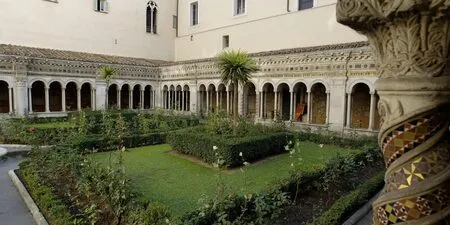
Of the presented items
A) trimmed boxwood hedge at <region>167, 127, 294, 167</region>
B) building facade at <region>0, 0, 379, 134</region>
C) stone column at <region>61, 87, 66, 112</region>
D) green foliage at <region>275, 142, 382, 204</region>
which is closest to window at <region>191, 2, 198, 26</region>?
building facade at <region>0, 0, 379, 134</region>

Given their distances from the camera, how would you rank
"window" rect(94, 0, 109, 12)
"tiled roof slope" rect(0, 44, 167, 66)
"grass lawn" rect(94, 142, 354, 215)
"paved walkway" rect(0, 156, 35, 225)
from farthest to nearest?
"window" rect(94, 0, 109, 12)
"tiled roof slope" rect(0, 44, 167, 66)
"grass lawn" rect(94, 142, 354, 215)
"paved walkway" rect(0, 156, 35, 225)

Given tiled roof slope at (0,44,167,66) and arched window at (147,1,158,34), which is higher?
arched window at (147,1,158,34)

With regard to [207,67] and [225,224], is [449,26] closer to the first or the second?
[225,224]

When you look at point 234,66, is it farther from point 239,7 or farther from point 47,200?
point 239,7

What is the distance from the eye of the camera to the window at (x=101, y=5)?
2689cm

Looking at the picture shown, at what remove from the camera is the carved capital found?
4.75 feet

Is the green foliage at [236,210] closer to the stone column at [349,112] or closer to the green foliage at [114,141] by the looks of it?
the green foliage at [114,141]

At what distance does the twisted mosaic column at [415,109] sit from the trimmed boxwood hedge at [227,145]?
7.32 metres

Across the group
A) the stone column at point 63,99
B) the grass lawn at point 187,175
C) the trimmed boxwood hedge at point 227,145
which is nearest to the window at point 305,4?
the grass lawn at point 187,175

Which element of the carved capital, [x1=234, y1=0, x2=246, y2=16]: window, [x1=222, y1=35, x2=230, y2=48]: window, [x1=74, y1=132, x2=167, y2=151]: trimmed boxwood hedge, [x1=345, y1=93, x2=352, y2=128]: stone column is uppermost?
[x1=234, y1=0, x2=246, y2=16]: window

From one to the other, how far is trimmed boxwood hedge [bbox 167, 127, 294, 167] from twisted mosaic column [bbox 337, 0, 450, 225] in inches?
288

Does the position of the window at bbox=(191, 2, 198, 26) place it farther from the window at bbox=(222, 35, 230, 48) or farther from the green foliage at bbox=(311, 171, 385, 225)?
the green foliage at bbox=(311, 171, 385, 225)

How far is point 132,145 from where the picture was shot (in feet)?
43.1

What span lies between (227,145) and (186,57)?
23.6 meters
